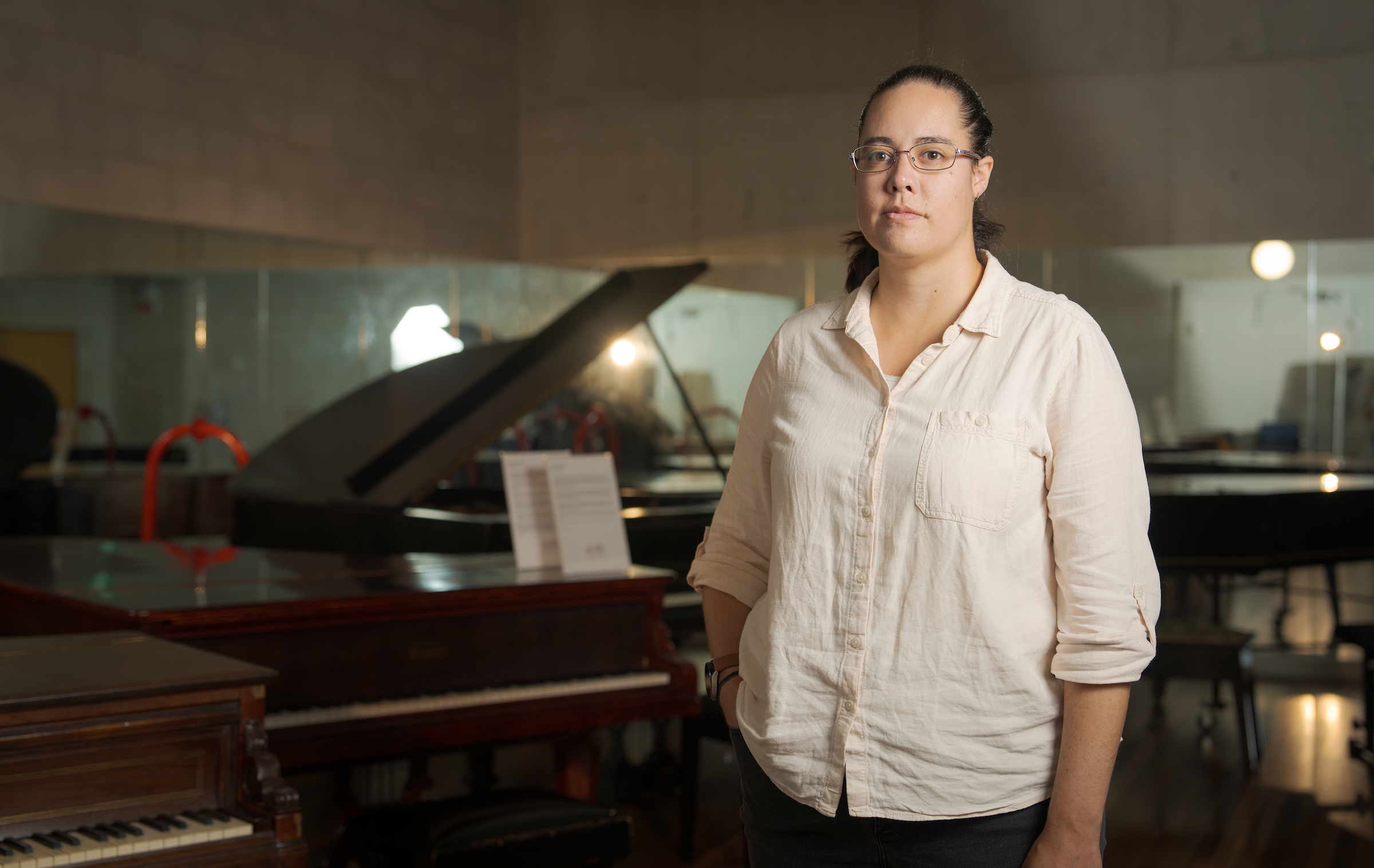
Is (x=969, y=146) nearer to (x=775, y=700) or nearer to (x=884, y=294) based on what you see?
(x=884, y=294)

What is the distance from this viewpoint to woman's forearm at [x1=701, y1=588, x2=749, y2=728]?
1400mm

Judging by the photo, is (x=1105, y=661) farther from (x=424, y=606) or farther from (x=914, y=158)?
(x=424, y=606)

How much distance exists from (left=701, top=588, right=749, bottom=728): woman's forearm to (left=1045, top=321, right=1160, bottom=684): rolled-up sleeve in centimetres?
37

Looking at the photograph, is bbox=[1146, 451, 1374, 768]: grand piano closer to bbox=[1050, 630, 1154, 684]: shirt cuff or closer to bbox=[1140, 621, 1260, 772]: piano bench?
bbox=[1140, 621, 1260, 772]: piano bench

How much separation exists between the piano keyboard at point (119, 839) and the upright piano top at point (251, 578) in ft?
2.38

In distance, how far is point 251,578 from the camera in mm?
2869

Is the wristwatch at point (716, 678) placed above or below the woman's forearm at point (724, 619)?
below

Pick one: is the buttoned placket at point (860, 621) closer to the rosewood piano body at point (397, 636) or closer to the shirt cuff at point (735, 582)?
the shirt cuff at point (735, 582)

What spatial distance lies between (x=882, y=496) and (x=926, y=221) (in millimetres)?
278

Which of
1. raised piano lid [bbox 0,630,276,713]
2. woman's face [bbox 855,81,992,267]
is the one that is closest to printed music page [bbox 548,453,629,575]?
raised piano lid [bbox 0,630,276,713]

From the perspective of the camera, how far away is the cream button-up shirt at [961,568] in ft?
3.80

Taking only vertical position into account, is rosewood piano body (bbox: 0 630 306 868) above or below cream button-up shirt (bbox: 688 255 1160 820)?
below

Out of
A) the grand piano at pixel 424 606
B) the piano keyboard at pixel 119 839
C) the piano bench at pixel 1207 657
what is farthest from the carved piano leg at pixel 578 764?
the piano bench at pixel 1207 657

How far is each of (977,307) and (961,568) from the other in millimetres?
263
